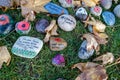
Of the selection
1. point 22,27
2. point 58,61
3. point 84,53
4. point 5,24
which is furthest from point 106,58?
point 5,24

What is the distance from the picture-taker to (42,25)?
2.20 m

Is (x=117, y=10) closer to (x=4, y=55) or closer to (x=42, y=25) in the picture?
(x=42, y=25)

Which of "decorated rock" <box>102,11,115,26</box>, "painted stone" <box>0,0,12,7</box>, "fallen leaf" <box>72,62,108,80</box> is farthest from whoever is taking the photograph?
"decorated rock" <box>102,11,115,26</box>

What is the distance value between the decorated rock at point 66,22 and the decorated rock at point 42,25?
0.09 meters

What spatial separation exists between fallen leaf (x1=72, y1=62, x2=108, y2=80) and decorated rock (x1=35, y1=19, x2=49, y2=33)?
32 centimetres

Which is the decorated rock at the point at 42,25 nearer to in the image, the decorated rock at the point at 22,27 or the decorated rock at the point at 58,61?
the decorated rock at the point at 22,27

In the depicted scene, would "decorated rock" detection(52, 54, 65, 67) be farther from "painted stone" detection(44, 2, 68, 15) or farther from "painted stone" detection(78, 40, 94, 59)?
"painted stone" detection(44, 2, 68, 15)

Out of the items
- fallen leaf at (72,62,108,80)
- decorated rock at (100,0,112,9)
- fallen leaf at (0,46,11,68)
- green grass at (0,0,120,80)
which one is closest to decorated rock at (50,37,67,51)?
green grass at (0,0,120,80)

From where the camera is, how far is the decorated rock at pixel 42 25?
2.20m

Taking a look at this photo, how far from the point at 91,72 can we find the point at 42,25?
44cm

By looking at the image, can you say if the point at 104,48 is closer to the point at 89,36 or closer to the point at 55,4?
the point at 89,36

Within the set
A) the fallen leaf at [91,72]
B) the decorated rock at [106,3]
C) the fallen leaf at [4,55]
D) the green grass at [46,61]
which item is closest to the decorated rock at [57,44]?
the green grass at [46,61]

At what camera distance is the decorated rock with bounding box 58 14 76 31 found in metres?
2.21

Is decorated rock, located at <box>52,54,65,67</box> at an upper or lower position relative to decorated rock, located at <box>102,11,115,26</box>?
lower
